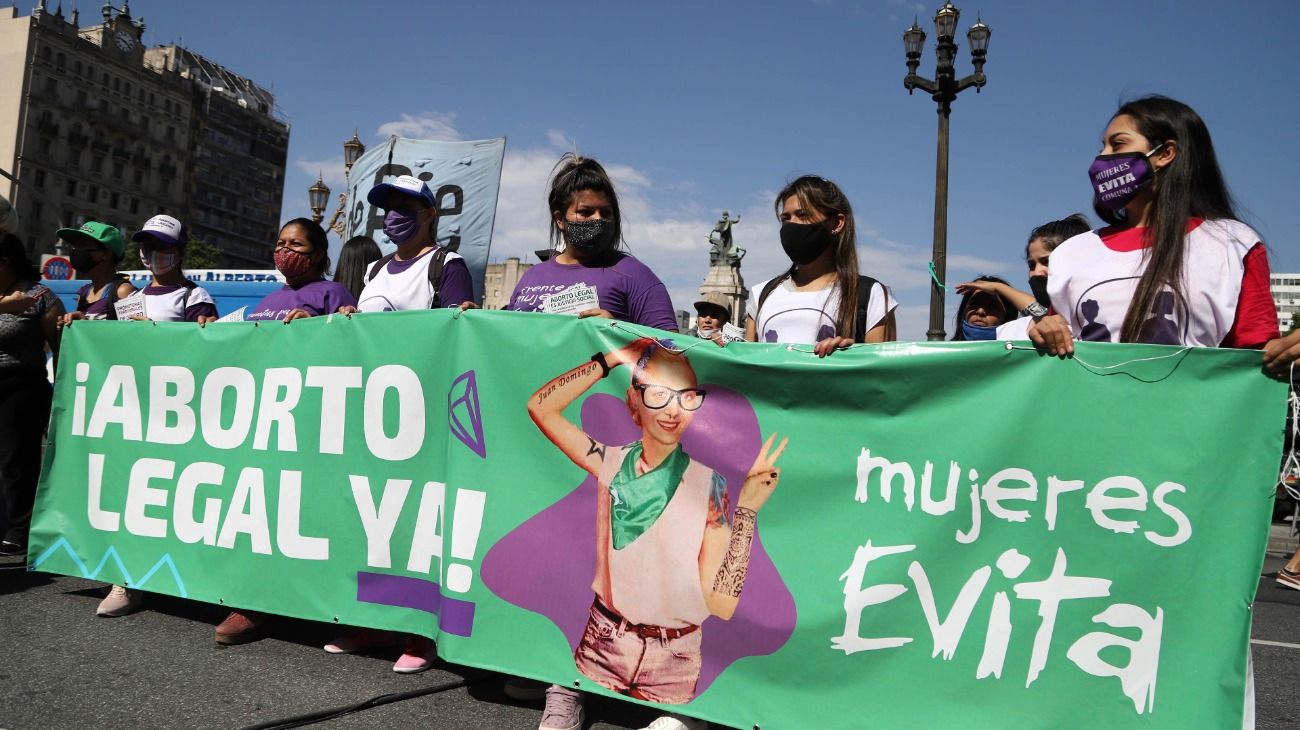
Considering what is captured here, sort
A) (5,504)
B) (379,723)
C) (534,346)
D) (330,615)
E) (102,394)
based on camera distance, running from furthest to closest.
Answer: (5,504) < (102,394) < (330,615) < (534,346) < (379,723)

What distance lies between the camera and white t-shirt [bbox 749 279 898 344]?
3043 millimetres

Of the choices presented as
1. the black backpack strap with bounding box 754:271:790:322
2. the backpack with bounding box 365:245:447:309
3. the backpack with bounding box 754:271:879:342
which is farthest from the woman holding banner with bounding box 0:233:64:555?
the backpack with bounding box 754:271:879:342

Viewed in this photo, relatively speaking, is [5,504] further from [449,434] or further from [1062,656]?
[1062,656]

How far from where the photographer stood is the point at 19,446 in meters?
4.54

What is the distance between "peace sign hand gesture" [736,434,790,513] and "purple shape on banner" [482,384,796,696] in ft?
0.07

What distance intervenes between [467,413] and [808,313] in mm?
1289

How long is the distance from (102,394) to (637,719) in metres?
3.08

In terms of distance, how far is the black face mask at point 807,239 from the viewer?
3127mm

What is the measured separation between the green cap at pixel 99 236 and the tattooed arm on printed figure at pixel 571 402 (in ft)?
10.5

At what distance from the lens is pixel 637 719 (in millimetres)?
2871

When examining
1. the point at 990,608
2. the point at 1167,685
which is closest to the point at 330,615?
the point at 990,608

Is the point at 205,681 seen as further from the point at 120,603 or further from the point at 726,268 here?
the point at 726,268

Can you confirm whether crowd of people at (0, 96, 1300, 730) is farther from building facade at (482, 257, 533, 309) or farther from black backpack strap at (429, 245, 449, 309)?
building facade at (482, 257, 533, 309)

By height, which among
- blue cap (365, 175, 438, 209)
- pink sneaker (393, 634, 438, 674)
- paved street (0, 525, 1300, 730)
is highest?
blue cap (365, 175, 438, 209)
